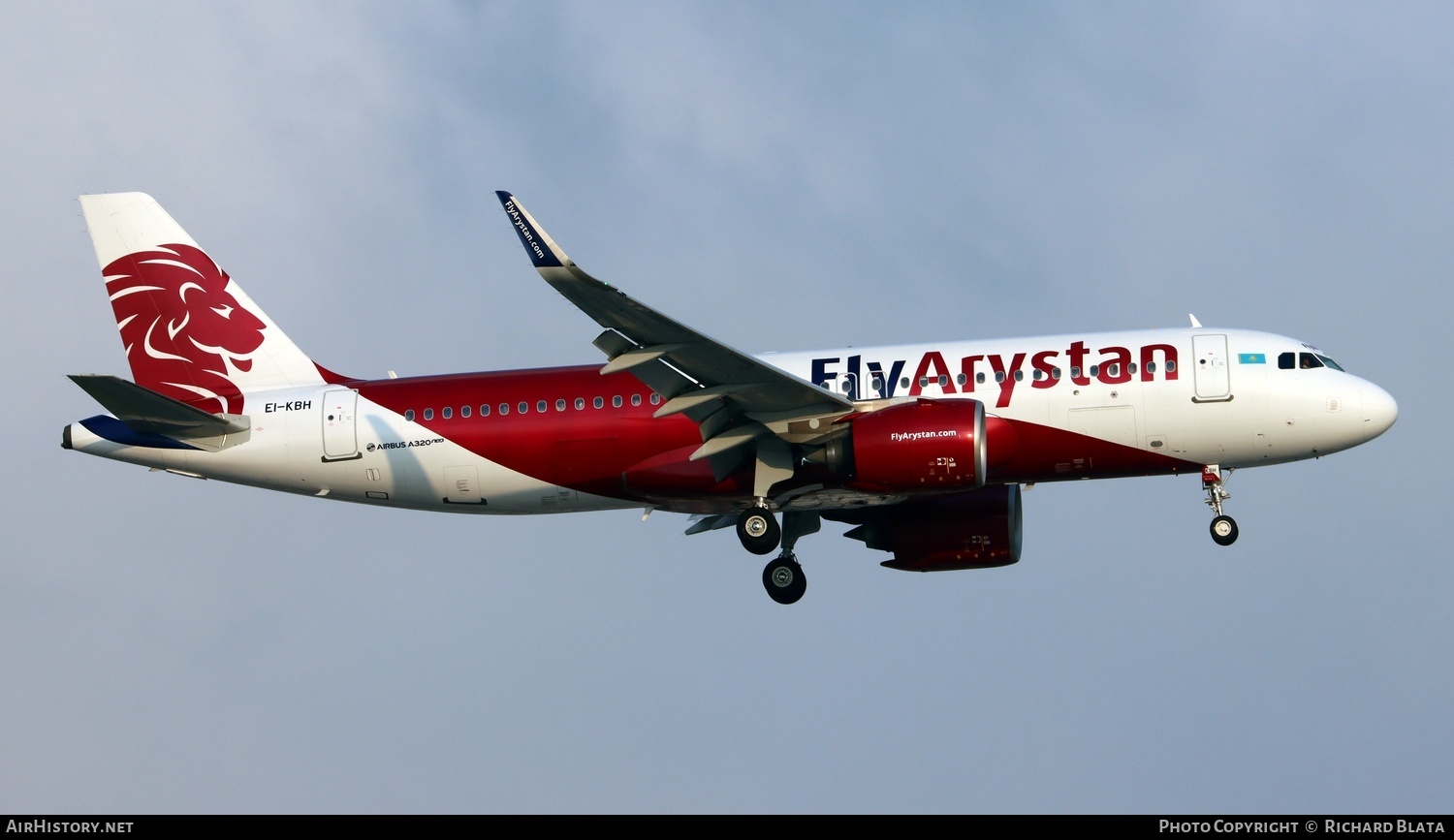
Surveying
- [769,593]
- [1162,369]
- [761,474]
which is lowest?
[769,593]

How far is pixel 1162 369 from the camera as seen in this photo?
3731cm

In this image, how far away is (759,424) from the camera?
37.1 m

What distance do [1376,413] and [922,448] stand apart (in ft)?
33.4

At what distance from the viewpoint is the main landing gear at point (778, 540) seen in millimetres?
38500

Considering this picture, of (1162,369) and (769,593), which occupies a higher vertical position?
(1162,369)

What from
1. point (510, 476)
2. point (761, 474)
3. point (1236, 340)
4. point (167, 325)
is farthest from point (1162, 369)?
Answer: point (167, 325)

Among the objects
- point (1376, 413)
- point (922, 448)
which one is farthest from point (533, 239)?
Result: point (1376, 413)

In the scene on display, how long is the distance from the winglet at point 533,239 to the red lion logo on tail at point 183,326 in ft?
47.3

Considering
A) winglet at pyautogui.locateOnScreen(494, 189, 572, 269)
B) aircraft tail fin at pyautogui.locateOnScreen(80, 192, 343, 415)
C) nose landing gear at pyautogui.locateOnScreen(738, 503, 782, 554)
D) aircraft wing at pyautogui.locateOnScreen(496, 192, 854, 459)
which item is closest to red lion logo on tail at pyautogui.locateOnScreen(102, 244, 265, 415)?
aircraft tail fin at pyautogui.locateOnScreen(80, 192, 343, 415)

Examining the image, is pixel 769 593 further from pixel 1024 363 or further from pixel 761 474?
pixel 1024 363

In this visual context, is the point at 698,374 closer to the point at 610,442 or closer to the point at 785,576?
the point at 610,442

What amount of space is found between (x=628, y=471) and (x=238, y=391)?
10.4m

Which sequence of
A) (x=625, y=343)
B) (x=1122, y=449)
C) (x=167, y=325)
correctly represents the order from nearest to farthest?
(x=625, y=343) < (x=1122, y=449) < (x=167, y=325)

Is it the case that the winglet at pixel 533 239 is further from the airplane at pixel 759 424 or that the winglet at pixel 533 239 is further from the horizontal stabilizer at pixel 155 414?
the horizontal stabilizer at pixel 155 414
